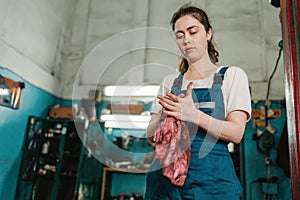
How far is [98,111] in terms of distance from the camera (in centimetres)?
400

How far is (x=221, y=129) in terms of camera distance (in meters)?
0.78

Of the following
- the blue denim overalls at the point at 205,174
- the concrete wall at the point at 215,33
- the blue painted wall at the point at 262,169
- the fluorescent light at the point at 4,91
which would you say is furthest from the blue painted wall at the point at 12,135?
the blue denim overalls at the point at 205,174

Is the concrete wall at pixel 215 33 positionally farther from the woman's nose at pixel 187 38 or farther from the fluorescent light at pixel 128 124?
the woman's nose at pixel 187 38

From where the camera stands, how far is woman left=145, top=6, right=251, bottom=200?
78 centimetres

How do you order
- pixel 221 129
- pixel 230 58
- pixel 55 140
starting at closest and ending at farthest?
pixel 221 129 < pixel 55 140 < pixel 230 58

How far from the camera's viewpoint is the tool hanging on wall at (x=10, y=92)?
2.97 m

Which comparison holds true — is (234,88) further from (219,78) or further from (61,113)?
(61,113)

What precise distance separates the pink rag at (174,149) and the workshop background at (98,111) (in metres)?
1.94

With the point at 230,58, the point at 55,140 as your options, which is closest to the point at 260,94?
the point at 230,58

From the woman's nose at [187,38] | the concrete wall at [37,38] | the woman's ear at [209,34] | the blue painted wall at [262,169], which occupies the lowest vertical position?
the blue painted wall at [262,169]

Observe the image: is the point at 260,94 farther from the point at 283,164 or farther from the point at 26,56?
the point at 26,56

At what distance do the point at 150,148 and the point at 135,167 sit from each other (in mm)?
408

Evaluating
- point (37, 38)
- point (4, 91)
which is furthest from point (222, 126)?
point (37, 38)

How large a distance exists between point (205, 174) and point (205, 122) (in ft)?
0.48
